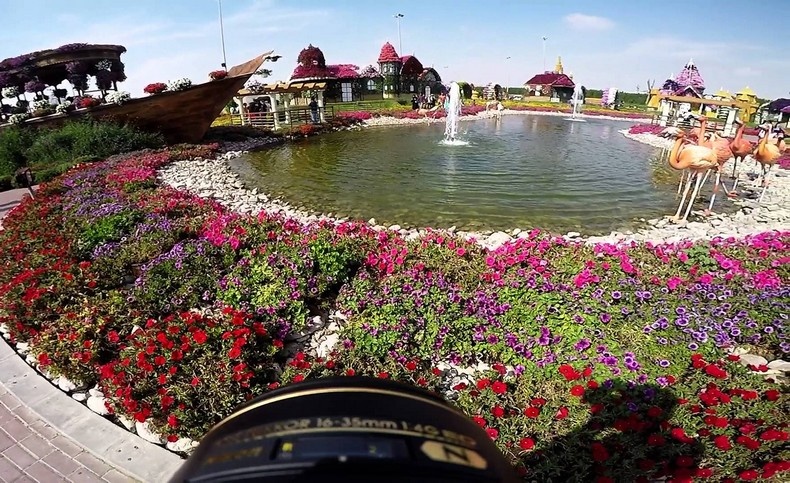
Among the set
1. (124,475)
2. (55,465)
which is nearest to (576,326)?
(124,475)

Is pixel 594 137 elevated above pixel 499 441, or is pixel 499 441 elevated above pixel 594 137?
pixel 594 137

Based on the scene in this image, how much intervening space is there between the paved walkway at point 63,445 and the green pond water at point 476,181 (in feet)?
24.0

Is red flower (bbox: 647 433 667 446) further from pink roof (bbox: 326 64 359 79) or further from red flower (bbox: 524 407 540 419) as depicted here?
pink roof (bbox: 326 64 359 79)

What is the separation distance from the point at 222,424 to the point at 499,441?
2951 mm

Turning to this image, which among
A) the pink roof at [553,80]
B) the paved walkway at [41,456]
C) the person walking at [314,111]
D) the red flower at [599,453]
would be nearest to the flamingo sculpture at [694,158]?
the red flower at [599,453]

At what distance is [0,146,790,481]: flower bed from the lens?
371 cm

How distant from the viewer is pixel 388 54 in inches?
2124

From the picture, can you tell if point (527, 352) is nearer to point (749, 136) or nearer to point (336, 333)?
point (336, 333)

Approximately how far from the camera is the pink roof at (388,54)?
5369 centimetres

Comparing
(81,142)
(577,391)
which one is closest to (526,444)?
(577,391)

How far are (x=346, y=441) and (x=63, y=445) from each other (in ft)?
14.3

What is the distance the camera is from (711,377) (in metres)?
4.15

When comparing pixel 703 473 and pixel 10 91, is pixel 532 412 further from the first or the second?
pixel 10 91

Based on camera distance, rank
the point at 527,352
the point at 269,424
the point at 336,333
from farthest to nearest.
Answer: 1. the point at 336,333
2. the point at 527,352
3. the point at 269,424
